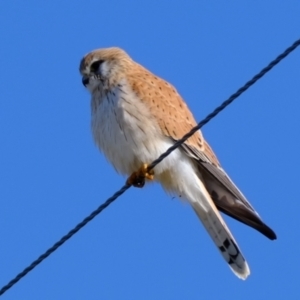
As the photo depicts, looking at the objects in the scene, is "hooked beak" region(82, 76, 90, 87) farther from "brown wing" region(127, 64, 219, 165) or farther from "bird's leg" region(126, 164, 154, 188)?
"bird's leg" region(126, 164, 154, 188)

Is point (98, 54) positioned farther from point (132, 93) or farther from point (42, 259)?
point (42, 259)

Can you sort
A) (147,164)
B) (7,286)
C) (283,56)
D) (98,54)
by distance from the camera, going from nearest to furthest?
(283,56), (7,286), (147,164), (98,54)

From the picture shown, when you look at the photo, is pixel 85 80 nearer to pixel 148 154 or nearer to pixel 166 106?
pixel 166 106

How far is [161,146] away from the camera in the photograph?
5820mm

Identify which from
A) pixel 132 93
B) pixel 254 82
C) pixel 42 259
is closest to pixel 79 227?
pixel 42 259

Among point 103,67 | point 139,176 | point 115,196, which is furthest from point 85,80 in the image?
point 115,196

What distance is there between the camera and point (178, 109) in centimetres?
627

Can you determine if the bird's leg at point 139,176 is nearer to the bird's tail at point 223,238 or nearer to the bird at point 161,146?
the bird at point 161,146

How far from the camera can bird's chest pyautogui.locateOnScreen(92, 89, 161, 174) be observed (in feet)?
18.7

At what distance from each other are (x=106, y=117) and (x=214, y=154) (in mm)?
903

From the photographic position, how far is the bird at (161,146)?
5707 millimetres

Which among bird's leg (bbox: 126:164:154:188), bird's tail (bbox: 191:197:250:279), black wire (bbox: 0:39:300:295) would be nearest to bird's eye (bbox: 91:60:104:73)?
bird's leg (bbox: 126:164:154:188)

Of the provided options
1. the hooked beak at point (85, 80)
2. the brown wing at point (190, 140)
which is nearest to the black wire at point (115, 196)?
the brown wing at point (190, 140)

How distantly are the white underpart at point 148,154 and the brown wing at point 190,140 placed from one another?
64 millimetres
